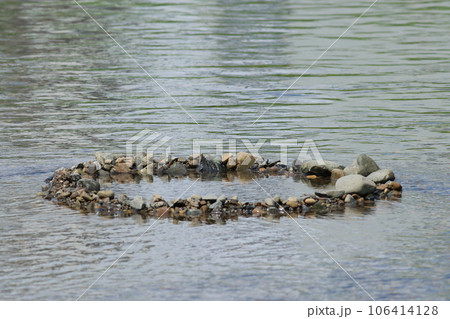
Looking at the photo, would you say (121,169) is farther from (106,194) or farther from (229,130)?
(229,130)

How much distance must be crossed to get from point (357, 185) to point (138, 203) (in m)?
2.71

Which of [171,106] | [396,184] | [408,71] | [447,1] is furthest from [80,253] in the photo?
[447,1]

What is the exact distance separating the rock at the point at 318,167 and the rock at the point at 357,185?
1.05m

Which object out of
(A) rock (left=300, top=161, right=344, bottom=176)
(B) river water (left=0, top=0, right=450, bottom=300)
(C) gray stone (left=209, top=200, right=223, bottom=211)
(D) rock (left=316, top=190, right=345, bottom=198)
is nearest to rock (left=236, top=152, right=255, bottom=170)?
(B) river water (left=0, top=0, right=450, bottom=300)

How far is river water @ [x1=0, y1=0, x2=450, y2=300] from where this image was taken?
787 cm

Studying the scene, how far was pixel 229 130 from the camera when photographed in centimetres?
1483

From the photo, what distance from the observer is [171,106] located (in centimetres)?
1747

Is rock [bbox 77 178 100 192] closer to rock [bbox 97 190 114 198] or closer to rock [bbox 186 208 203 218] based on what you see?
rock [bbox 97 190 114 198]

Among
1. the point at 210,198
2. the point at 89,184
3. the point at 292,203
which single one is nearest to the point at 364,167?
the point at 292,203

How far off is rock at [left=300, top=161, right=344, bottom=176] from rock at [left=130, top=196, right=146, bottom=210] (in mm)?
2740

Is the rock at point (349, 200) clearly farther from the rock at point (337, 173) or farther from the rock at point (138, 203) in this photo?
the rock at point (138, 203)

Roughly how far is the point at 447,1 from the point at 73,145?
25.9 metres

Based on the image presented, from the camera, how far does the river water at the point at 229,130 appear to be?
7871 millimetres

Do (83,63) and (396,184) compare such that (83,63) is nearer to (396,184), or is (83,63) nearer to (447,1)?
(396,184)
